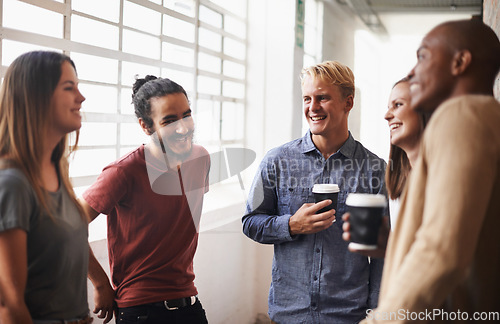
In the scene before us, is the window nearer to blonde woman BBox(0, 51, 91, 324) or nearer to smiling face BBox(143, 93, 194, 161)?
smiling face BBox(143, 93, 194, 161)

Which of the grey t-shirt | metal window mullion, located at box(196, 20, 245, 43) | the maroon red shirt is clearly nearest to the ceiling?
metal window mullion, located at box(196, 20, 245, 43)

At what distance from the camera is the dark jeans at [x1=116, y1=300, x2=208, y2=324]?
5.83 feet

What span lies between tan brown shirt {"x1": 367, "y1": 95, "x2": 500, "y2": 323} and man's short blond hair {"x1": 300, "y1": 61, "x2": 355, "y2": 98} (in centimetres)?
113

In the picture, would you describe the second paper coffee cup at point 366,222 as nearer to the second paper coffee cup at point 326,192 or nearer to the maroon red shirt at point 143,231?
the second paper coffee cup at point 326,192

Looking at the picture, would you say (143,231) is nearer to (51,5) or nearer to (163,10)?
(51,5)

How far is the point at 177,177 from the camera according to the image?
6.33 ft

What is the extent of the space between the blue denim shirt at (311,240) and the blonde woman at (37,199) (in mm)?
833

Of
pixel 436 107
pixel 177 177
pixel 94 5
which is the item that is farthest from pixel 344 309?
pixel 94 5

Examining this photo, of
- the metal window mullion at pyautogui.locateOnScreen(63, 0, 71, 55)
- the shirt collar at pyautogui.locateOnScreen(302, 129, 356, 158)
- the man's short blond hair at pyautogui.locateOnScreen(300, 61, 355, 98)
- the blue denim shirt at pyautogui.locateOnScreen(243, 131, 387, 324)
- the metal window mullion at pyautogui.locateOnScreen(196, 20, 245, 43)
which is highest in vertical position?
the metal window mullion at pyautogui.locateOnScreen(196, 20, 245, 43)

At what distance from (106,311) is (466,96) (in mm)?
1429

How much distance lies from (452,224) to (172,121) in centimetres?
134

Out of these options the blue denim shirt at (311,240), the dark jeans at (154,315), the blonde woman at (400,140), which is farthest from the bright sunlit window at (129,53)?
the blonde woman at (400,140)

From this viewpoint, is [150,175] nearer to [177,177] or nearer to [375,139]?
[177,177]

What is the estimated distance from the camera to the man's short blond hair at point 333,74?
194cm
